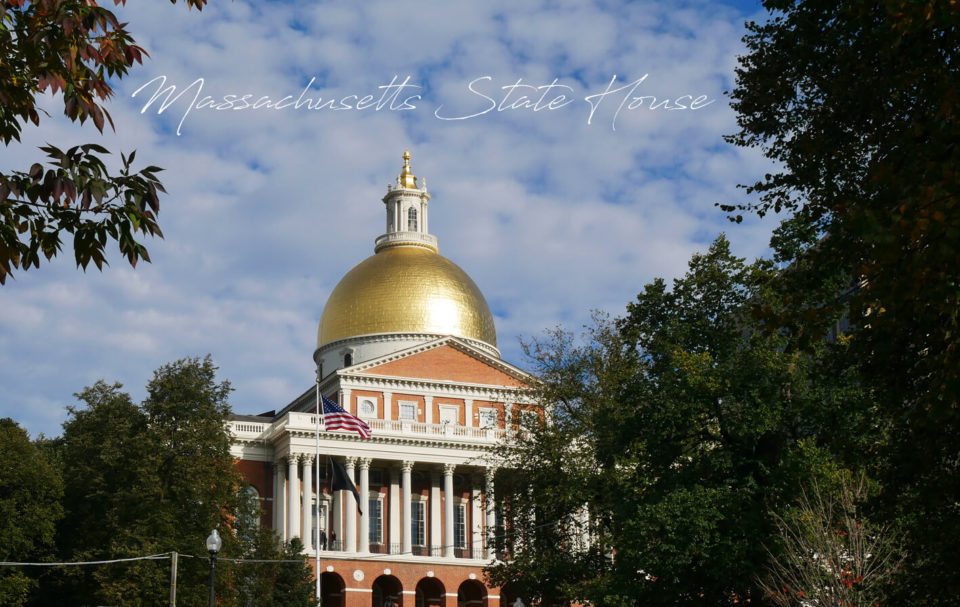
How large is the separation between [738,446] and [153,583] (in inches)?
1101

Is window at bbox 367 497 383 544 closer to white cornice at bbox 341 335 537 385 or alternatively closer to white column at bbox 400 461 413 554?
white column at bbox 400 461 413 554

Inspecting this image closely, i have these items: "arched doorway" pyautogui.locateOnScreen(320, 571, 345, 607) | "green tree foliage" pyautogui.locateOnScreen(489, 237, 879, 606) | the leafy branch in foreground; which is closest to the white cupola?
"arched doorway" pyautogui.locateOnScreen(320, 571, 345, 607)

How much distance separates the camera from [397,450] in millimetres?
82312

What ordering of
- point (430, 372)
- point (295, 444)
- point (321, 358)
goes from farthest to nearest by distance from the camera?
1. point (321, 358)
2. point (430, 372)
3. point (295, 444)

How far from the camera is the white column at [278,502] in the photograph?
263ft

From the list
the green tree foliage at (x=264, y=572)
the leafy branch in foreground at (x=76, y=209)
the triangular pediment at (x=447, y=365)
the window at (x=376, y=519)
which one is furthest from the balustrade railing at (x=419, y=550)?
the leafy branch in foreground at (x=76, y=209)

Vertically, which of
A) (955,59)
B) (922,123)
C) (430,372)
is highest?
(430,372)

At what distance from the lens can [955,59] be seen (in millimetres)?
14977

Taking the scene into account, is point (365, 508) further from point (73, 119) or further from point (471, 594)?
point (73, 119)

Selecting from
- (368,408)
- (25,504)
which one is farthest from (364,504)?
(25,504)

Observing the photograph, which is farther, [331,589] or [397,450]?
[397,450]

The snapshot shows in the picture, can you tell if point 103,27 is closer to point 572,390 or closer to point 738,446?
point 738,446

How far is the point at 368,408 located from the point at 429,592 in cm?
1295

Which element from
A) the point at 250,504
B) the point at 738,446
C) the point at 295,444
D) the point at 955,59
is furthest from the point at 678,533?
the point at 295,444
